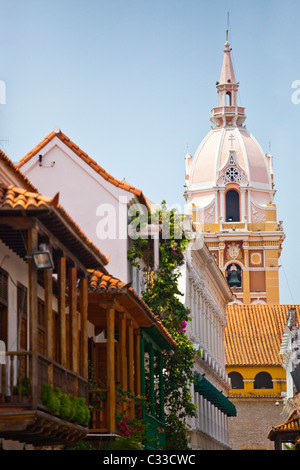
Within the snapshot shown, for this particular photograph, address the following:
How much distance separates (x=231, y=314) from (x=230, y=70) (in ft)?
127

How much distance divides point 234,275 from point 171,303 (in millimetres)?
64806

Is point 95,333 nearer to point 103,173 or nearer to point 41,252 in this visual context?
point 103,173

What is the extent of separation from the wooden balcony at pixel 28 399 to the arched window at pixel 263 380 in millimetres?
56409

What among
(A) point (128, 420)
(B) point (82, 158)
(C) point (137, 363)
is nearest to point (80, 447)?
(A) point (128, 420)

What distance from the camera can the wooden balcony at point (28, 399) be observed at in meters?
16.9

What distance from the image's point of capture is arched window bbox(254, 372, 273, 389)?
7500 cm

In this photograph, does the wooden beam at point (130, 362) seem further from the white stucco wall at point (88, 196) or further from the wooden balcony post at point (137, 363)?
the white stucco wall at point (88, 196)

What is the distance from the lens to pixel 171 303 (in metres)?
34.5

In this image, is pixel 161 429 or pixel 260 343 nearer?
pixel 161 429

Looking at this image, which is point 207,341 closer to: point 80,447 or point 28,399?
point 80,447

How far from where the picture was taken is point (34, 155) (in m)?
32.9

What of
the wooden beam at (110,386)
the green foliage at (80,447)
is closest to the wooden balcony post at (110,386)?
the wooden beam at (110,386)

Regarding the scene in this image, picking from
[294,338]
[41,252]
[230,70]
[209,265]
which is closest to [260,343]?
[294,338]

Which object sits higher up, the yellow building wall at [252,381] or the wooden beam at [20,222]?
the yellow building wall at [252,381]
